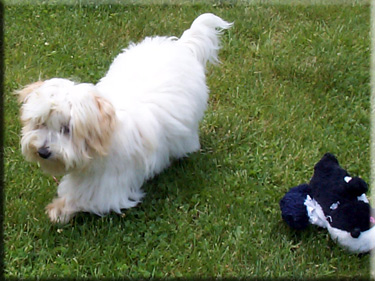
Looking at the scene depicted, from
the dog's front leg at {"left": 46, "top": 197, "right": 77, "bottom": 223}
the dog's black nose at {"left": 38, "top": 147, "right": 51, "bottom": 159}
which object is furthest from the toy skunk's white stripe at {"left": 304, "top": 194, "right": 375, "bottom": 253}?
the dog's black nose at {"left": 38, "top": 147, "right": 51, "bottom": 159}

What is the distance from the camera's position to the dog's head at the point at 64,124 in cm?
325

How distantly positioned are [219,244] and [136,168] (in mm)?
747

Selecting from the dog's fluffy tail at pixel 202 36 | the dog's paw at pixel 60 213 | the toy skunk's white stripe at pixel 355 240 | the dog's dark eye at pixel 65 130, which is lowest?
the dog's paw at pixel 60 213

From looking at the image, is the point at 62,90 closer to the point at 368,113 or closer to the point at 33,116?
the point at 33,116

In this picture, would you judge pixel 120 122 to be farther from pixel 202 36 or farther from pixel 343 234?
pixel 343 234

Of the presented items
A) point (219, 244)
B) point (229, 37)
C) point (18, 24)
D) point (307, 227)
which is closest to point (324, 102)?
point (229, 37)

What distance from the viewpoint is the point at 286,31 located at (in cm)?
593

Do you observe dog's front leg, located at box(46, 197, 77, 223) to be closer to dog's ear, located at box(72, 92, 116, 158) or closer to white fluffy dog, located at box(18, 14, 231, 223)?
white fluffy dog, located at box(18, 14, 231, 223)

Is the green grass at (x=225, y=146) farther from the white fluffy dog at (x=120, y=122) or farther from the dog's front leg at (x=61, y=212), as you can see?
the white fluffy dog at (x=120, y=122)

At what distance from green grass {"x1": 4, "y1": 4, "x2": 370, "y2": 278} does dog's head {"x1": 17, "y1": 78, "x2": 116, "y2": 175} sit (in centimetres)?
58

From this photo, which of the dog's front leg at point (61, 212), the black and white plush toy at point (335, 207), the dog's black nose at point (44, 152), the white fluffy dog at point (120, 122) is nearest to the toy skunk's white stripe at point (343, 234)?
the black and white plush toy at point (335, 207)

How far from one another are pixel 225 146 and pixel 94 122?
1.52m

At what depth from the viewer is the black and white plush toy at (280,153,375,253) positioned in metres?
3.39

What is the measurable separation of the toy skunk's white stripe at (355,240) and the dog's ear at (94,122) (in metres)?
1.53
